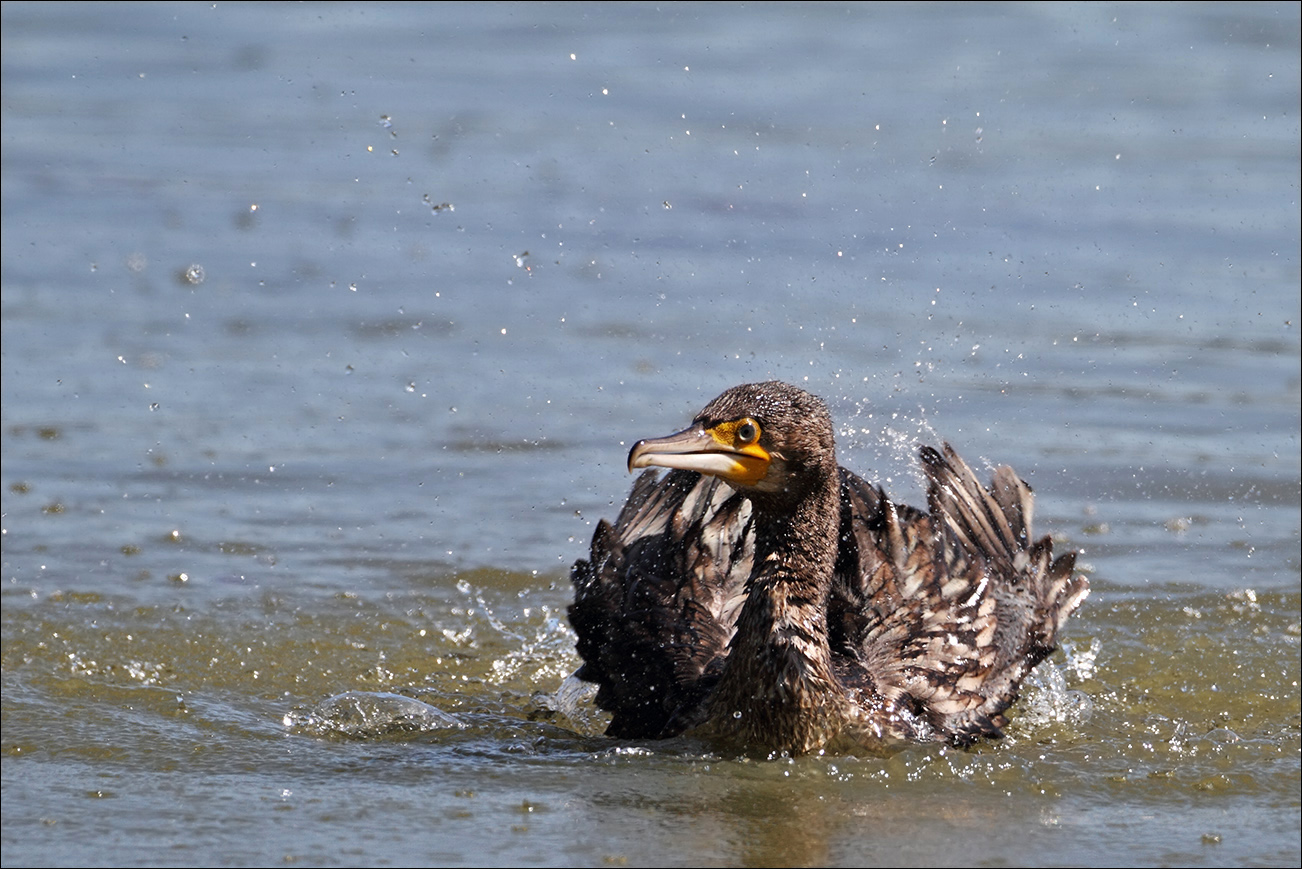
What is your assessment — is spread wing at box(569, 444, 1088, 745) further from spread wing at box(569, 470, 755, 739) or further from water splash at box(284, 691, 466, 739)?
water splash at box(284, 691, 466, 739)

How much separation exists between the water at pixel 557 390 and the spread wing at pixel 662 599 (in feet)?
0.87

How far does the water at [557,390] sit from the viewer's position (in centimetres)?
550

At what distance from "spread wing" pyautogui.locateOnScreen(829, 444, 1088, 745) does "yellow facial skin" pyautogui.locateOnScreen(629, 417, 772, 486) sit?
33.8 inches

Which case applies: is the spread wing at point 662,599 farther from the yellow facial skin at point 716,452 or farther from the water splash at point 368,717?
the yellow facial skin at point 716,452

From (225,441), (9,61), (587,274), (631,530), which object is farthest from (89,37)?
(631,530)

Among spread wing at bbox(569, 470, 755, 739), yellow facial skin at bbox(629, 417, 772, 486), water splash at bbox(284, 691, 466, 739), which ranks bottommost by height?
water splash at bbox(284, 691, 466, 739)

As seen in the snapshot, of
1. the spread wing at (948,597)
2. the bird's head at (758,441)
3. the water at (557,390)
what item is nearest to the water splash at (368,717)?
the water at (557,390)

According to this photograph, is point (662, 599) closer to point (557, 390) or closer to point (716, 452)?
point (716, 452)

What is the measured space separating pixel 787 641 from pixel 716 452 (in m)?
0.66

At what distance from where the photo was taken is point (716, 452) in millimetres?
5828

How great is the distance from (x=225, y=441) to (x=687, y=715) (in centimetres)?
416

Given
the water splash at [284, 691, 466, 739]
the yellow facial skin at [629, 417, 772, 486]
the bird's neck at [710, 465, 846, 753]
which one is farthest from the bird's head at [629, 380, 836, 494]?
the water splash at [284, 691, 466, 739]

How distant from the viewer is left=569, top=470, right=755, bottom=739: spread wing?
6324 millimetres

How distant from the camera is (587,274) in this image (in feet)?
38.5
